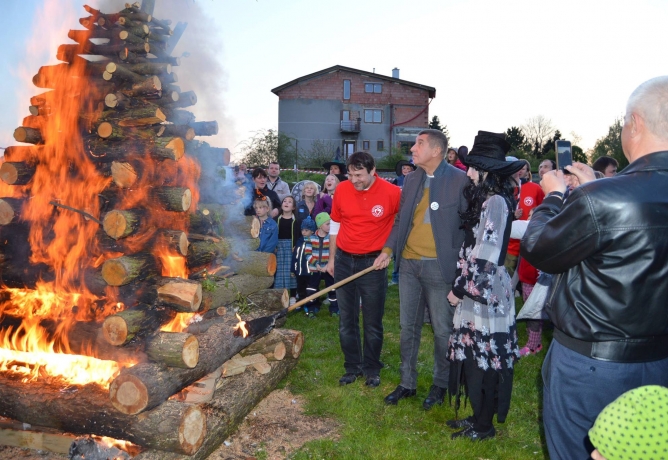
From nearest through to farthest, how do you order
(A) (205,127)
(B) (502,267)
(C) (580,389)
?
(C) (580,389) < (B) (502,267) < (A) (205,127)

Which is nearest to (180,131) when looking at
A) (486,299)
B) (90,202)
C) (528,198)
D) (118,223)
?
(90,202)

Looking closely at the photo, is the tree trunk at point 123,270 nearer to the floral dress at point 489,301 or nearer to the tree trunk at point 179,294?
the tree trunk at point 179,294

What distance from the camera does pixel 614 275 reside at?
7.22ft

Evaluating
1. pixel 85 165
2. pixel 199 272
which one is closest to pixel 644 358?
pixel 199 272

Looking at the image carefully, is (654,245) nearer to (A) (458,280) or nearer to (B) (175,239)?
(A) (458,280)

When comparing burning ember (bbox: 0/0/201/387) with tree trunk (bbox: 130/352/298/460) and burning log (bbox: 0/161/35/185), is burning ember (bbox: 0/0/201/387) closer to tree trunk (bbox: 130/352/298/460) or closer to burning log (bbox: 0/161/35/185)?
burning log (bbox: 0/161/35/185)

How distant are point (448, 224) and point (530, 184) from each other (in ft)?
13.2

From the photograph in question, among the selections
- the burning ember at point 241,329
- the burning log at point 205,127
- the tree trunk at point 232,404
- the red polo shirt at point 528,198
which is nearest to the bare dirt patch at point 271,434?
the tree trunk at point 232,404

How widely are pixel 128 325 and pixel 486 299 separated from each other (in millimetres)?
2864

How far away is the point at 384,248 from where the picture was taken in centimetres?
550

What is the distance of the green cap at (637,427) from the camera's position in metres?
1.55

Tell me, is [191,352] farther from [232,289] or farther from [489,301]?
[489,301]

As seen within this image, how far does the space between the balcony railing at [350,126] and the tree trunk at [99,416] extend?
40.6m

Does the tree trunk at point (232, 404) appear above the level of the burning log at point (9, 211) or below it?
below
